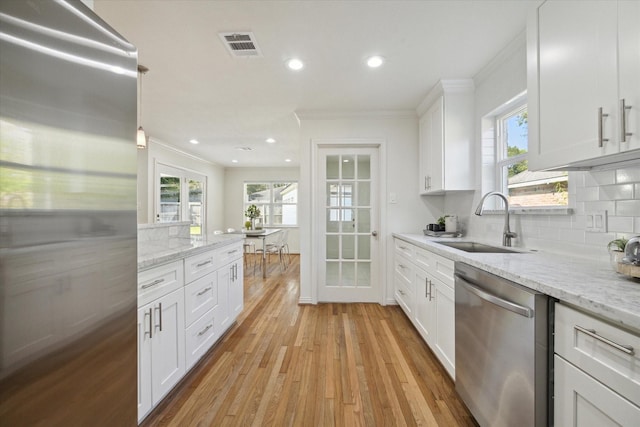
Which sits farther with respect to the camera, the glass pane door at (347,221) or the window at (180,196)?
the window at (180,196)

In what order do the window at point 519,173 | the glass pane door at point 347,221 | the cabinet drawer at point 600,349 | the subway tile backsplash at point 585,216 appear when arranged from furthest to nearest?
the glass pane door at point 347,221, the window at point 519,173, the subway tile backsplash at point 585,216, the cabinet drawer at point 600,349

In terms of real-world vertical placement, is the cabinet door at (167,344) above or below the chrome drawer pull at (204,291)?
below

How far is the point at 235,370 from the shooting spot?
1.96 m

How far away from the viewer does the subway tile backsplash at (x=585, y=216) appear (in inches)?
51.3

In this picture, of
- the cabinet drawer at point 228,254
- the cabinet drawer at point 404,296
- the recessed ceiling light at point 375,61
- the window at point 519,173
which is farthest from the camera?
the cabinet drawer at point 404,296

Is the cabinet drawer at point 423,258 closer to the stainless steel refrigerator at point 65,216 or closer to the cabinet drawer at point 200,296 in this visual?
the cabinet drawer at point 200,296

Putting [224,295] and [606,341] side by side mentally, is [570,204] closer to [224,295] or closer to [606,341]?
[606,341]

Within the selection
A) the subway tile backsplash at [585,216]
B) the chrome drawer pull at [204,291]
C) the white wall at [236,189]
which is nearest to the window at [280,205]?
the white wall at [236,189]

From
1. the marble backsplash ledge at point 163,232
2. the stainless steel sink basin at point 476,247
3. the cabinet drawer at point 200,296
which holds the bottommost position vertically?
the cabinet drawer at point 200,296

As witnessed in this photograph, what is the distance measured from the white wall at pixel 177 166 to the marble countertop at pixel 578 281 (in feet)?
16.7

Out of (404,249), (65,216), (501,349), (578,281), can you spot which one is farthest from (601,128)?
(404,249)

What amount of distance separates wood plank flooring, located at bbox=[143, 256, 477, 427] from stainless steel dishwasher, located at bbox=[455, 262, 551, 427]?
33 centimetres

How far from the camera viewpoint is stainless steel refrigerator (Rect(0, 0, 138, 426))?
0.51m

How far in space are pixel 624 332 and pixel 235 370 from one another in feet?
6.79
